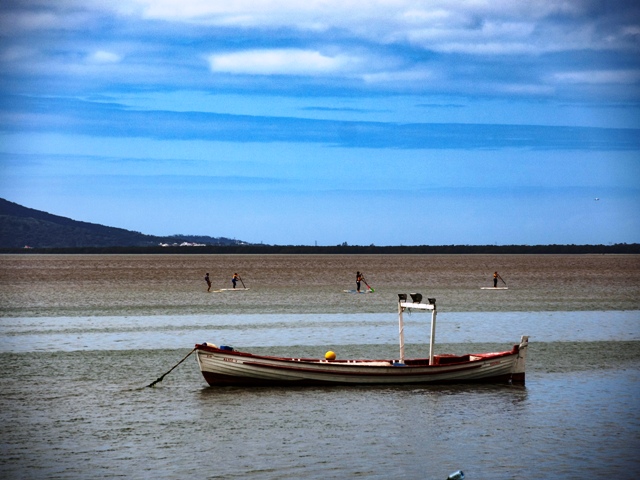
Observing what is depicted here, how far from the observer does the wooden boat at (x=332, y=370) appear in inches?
1180

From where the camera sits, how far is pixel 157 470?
66.5ft

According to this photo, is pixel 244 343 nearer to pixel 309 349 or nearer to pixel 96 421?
pixel 309 349

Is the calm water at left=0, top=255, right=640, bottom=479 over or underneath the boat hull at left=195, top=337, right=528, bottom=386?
underneath

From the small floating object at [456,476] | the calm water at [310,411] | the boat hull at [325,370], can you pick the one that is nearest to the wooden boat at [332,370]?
the boat hull at [325,370]

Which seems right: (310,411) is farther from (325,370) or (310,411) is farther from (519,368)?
(519,368)

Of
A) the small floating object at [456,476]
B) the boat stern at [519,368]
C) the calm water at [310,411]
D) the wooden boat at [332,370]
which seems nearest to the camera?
the small floating object at [456,476]

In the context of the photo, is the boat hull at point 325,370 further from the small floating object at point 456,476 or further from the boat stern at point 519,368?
the small floating object at point 456,476

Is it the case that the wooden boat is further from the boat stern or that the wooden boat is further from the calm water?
the calm water

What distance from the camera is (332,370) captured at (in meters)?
30.0

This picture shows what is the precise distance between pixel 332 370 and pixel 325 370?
0.24 metres

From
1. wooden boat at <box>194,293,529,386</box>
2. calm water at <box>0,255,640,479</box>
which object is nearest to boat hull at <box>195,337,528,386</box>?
wooden boat at <box>194,293,529,386</box>

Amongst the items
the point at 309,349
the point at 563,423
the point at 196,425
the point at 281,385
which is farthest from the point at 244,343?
the point at 563,423

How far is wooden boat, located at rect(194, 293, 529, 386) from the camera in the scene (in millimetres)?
29969

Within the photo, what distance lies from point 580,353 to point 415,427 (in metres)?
16.9
